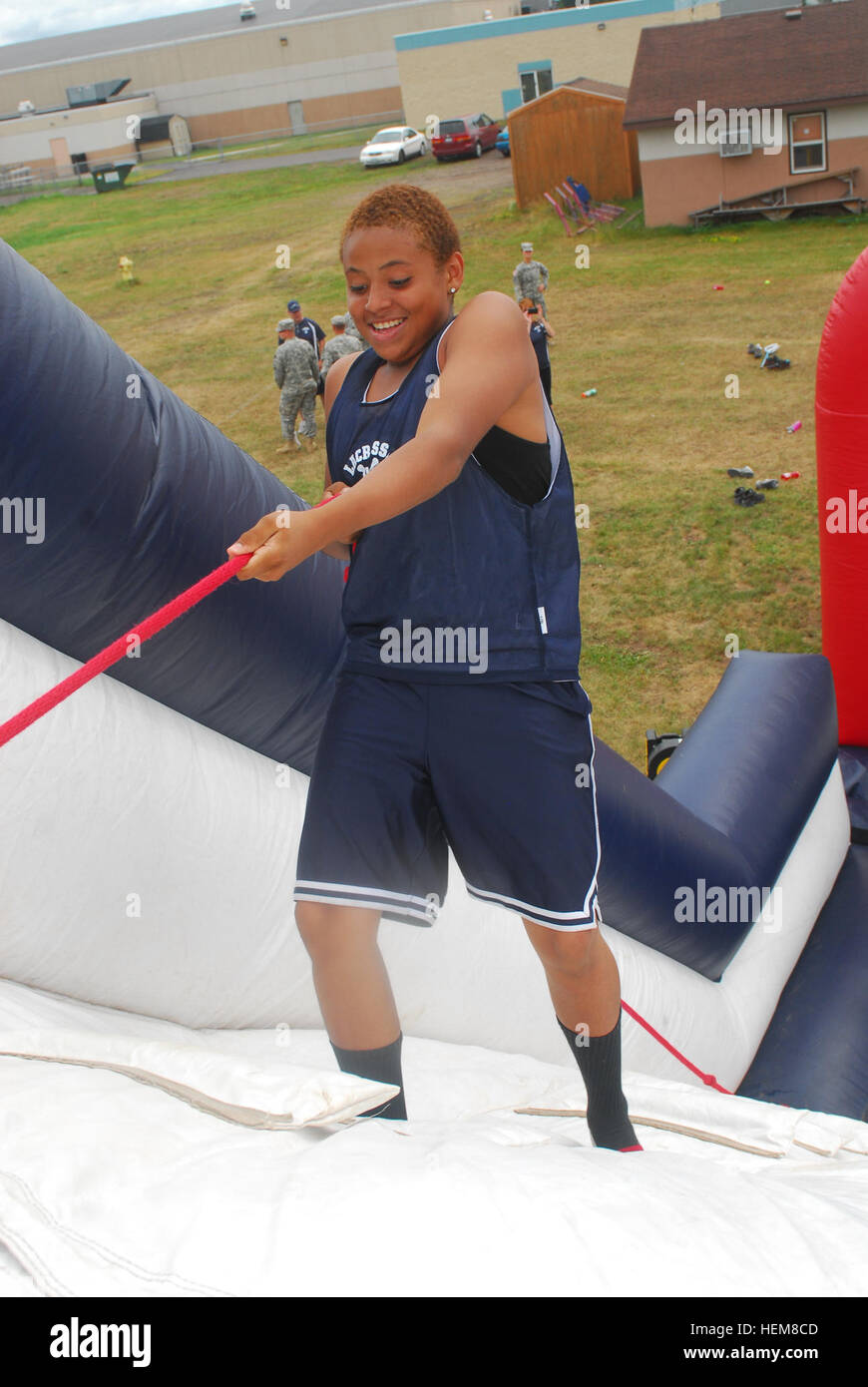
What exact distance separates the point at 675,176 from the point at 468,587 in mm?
15287

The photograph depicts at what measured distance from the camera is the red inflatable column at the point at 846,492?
4117mm

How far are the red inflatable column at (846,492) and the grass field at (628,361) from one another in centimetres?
100

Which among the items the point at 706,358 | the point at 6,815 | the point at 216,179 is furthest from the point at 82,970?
the point at 216,179

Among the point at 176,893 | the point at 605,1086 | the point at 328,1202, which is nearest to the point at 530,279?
the point at 176,893

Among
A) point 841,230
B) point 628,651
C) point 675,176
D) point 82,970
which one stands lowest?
point 628,651

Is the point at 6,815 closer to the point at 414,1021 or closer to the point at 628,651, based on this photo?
the point at 414,1021

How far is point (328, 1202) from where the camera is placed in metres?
1.10

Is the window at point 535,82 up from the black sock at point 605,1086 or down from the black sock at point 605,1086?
up

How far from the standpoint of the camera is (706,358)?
1072cm

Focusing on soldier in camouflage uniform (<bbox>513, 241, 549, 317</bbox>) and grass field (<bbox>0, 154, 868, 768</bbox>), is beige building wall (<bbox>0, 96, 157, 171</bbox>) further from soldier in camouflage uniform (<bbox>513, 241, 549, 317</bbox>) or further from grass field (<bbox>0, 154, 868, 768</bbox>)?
soldier in camouflage uniform (<bbox>513, 241, 549, 317</bbox>)

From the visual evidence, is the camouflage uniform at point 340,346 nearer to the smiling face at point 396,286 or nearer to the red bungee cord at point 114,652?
the smiling face at point 396,286

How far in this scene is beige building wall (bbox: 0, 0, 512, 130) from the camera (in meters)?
32.2

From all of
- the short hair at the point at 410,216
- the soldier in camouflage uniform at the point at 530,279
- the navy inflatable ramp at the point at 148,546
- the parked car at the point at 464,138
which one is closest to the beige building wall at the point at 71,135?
the parked car at the point at 464,138

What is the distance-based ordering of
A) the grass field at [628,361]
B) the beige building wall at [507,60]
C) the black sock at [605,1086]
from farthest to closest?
the beige building wall at [507,60] < the grass field at [628,361] < the black sock at [605,1086]
